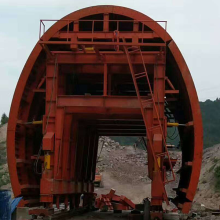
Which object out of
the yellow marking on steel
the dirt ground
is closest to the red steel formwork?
the yellow marking on steel

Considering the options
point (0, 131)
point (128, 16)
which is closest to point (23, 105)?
point (128, 16)

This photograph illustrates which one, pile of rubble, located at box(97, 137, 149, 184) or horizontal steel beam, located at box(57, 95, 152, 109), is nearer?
horizontal steel beam, located at box(57, 95, 152, 109)

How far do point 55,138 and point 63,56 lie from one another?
2629 millimetres

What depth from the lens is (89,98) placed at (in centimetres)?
1519

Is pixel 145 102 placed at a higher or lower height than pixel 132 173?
higher

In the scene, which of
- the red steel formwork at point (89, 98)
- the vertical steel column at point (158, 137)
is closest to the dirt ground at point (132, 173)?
the red steel formwork at point (89, 98)

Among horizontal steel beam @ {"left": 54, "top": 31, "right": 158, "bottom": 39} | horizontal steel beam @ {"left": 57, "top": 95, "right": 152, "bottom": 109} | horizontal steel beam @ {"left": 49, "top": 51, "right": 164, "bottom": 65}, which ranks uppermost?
horizontal steel beam @ {"left": 54, "top": 31, "right": 158, "bottom": 39}

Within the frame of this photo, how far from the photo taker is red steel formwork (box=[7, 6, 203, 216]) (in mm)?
14883

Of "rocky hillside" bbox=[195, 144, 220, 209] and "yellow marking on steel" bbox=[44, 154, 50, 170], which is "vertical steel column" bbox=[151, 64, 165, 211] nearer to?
"yellow marking on steel" bbox=[44, 154, 50, 170]

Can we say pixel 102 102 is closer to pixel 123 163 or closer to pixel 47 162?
pixel 47 162

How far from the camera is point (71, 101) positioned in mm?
15195

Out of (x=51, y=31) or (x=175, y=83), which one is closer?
(x=51, y=31)

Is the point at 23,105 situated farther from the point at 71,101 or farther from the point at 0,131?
the point at 0,131

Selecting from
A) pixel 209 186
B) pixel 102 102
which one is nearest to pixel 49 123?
pixel 102 102
